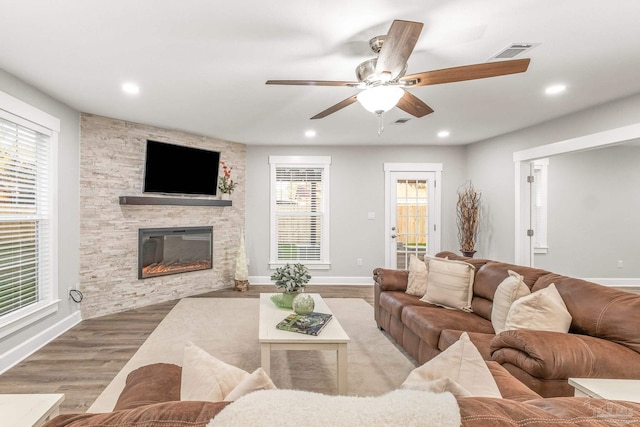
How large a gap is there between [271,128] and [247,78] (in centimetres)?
176

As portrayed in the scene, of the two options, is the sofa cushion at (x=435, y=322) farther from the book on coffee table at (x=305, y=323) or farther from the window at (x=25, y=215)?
the window at (x=25, y=215)

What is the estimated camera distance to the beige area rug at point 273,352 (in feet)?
8.22

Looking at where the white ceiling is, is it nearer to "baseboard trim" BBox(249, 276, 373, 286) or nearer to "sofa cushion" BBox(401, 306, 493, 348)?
"sofa cushion" BBox(401, 306, 493, 348)

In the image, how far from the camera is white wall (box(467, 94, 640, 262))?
3514mm

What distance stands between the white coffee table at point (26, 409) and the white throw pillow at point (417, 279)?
2896 millimetres

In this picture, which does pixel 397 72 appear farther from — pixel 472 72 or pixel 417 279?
pixel 417 279

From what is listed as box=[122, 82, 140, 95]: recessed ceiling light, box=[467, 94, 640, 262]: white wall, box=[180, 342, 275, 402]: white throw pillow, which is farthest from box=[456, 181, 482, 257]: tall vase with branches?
box=[180, 342, 275, 402]: white throw pillow

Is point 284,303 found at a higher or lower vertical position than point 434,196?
lower

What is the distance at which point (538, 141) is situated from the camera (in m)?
4.41

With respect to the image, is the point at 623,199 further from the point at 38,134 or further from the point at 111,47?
the point at 38,134

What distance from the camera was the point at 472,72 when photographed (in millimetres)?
1921

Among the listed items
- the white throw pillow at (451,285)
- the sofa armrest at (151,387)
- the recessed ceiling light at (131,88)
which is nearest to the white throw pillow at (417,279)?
the white throw pillow at (451,285)

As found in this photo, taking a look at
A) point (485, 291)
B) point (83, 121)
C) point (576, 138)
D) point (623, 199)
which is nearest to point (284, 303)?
point (485, 291)

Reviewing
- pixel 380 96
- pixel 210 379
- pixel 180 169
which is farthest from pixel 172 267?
pixel 210 379
